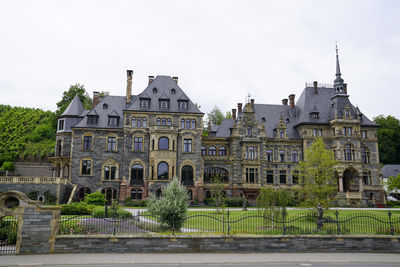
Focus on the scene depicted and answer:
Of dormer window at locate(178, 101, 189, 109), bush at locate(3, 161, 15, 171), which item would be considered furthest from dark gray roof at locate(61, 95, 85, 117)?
bush at locate(3, 161, 15, 171)

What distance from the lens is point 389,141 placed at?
236 ft

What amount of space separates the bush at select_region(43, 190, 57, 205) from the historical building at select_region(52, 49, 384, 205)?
3144 millimetres

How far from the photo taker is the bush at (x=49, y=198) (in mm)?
37875

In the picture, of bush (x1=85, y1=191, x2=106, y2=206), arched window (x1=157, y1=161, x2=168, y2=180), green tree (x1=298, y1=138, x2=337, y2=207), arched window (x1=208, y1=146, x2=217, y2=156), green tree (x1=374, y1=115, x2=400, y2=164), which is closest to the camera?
green tree (x1=298, y1=138, x2=337, y2=207)

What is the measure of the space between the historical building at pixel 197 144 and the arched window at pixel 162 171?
0.43 ft

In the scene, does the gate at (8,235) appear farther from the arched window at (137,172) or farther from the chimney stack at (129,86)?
the chimney stack at (129,86)

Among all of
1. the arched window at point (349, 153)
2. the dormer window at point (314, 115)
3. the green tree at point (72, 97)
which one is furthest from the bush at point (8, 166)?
the arched window at point (349, 153)

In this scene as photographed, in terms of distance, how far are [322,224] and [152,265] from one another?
1067 centimetres

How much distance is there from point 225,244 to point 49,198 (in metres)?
28.1

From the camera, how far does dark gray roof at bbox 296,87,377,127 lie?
5053cm

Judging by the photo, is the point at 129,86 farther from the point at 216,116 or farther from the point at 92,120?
the point at 216,116

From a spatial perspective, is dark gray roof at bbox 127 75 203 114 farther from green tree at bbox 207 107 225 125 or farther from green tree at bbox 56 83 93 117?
green tree at bbox 207 107 225 125

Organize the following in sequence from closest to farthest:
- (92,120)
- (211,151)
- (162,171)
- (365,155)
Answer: (162,171), (92,120), (211,151), (365,155)

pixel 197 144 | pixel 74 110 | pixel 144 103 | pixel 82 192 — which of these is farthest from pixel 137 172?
pixel 74 110
